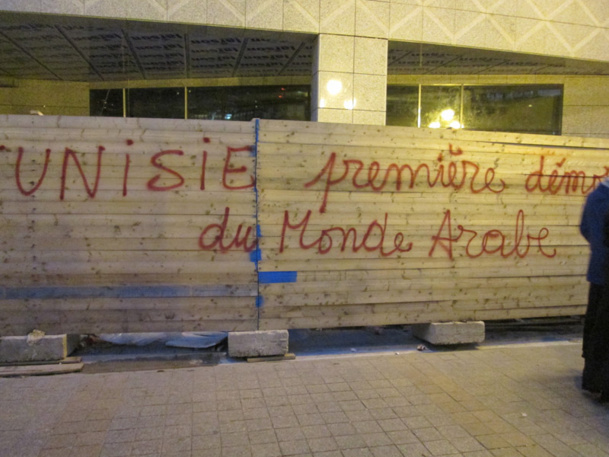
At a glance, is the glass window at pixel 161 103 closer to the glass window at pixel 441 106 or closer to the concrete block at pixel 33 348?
the glass window at pixel 441 106

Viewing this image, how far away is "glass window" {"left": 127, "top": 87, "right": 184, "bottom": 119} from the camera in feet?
33.9

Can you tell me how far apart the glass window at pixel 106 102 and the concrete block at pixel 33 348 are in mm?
6666

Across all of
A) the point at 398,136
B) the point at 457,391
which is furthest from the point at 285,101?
the point at 457,391

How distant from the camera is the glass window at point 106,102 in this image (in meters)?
10.5

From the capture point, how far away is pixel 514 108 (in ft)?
35.7

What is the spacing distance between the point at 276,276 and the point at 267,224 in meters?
0.55

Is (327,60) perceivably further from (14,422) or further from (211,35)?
(14,422)

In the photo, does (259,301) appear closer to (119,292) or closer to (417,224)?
(119,292)

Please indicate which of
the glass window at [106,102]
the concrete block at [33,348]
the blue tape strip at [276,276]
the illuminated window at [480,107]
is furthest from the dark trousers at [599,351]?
the glass window at [106,102]

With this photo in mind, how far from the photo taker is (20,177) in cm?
486

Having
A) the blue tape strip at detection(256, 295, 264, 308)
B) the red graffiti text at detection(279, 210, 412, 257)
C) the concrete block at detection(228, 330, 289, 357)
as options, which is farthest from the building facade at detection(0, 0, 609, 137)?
the concrete block at detection(228, 330, 289, 357)

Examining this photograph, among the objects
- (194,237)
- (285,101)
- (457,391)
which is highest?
(285,101)

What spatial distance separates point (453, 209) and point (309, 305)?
6.45 feet

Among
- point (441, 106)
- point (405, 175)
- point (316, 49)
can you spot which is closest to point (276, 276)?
point (405, 175)
